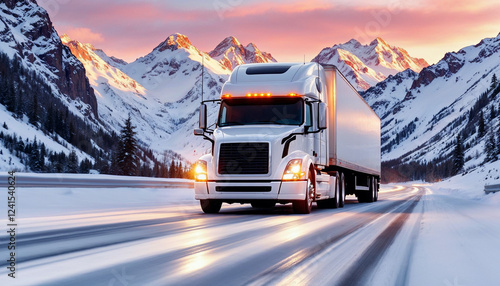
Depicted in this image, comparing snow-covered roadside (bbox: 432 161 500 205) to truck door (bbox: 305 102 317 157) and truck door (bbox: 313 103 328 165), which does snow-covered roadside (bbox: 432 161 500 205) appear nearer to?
truck door (bbox: 313 103 328 165)

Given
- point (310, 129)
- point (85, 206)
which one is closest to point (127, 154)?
point (85, 206)

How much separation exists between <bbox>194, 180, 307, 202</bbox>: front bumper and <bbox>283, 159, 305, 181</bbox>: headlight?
124 millimetres

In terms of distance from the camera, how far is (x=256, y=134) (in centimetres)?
1384

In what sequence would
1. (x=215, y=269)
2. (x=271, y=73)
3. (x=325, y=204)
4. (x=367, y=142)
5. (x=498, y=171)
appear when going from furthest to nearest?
(x=498, y=171), (x=367, y=142), (x=325, y=204), (x=271, y=73), (x=215, y=269)

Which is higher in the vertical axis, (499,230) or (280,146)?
(280,146)

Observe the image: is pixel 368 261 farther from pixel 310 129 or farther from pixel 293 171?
pixel 310 129

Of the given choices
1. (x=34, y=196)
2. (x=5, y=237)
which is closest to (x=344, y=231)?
(x=5, y=237)

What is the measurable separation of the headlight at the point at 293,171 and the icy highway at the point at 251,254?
284 cm

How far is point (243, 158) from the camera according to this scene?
537 inches

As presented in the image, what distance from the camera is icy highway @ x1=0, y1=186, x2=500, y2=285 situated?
5.25m

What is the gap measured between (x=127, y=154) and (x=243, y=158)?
62.7 meters

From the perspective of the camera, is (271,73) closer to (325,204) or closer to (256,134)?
(256,134)

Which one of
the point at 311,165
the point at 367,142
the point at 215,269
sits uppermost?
the point at 367,142

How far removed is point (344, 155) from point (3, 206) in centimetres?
1040
